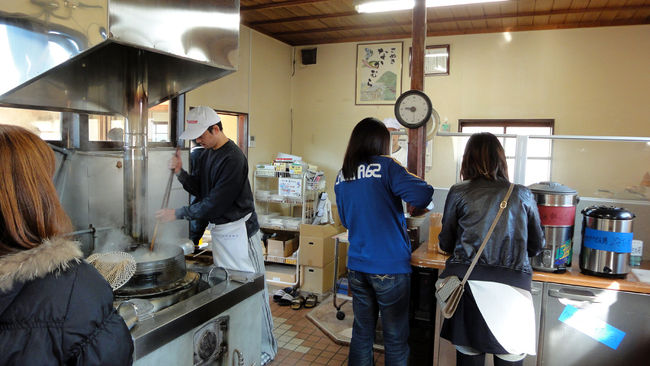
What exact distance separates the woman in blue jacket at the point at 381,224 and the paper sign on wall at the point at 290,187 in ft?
9.01

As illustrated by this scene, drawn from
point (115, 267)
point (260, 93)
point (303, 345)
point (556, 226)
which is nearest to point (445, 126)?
point (260, 93)

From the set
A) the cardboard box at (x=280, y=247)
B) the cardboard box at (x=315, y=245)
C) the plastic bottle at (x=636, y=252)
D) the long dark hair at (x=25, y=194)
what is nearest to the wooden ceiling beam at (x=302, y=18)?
the cardboard box at (x=315, y=245)

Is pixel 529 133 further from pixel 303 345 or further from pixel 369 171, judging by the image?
pixel 369 171

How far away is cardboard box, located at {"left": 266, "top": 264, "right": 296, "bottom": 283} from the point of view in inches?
188

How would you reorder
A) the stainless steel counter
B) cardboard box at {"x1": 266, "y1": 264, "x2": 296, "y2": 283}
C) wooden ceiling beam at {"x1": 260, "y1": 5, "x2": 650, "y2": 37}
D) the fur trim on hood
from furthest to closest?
1. cardboard box at {"x1": 266, "y1": 264, "x2": 296, "y2": 283}
2. wooden ceiling beam at {"x1": 260, "y1": 5, "x2": 650, "y2": 37}
3. the stainless steel counter
4. the fur trim on hood

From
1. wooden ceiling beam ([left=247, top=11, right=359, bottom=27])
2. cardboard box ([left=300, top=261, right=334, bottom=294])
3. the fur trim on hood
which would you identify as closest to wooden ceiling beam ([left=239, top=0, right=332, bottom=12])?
wooden ceiling beam ([left=247, top=11, right=359, bottom=27])

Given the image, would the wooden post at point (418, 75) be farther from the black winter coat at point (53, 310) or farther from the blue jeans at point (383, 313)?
the black winter coat at point (53, 310)

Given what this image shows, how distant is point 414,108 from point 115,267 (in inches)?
89.8

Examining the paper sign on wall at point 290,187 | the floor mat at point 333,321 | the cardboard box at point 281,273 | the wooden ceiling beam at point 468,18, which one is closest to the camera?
the floor mat at point 333,321

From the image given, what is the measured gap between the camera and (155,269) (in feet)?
5.90

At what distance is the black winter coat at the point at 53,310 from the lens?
3.18 feet

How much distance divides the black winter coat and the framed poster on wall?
525cm

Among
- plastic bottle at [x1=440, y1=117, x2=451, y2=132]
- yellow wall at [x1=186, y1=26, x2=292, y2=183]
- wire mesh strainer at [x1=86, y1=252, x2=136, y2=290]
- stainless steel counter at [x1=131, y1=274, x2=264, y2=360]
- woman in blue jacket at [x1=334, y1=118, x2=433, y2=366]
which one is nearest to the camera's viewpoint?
stainless steel counter at [x1=131, y1=274, x2=264, y2=360]

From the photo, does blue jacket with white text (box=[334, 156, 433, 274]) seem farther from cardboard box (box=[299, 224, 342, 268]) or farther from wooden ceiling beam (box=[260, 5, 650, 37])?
wooden ceiling beam (box=[260, 5, 650, 37])
